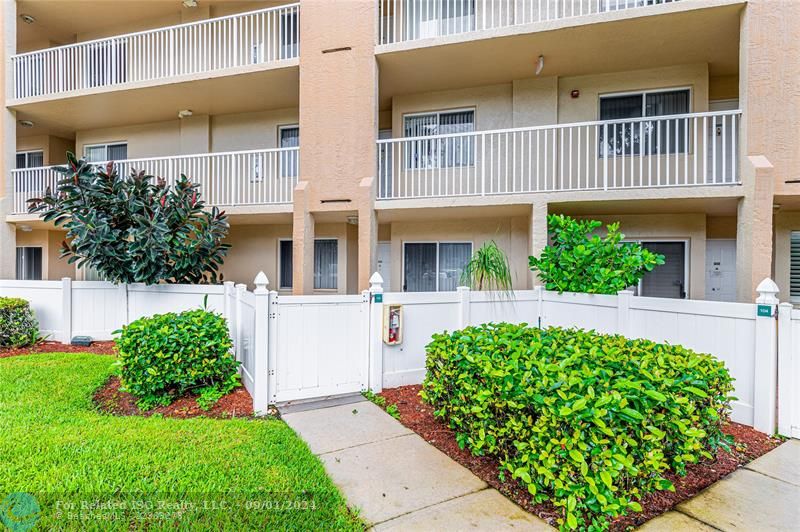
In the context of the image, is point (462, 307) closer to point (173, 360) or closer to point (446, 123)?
point (173, 360)

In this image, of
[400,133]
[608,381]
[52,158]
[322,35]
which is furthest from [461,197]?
[52,158]

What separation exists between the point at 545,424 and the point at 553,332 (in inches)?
73.3

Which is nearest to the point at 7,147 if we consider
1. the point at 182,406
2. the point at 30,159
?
the point at 30,159

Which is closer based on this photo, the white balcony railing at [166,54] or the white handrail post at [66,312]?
the white handrail post at [66,312]

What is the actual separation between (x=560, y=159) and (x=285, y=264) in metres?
7.69

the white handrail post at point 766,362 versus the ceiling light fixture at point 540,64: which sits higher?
the ceiling light fixture at point 540,64

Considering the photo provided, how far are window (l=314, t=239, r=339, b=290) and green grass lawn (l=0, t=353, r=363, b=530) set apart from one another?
6.49 metres

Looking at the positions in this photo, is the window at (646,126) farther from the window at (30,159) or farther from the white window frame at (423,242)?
the window at (30,159)

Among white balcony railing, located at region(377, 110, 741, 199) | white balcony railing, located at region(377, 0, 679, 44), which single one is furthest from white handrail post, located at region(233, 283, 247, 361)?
white balcony railing, located at region(377, 0, 679, 44)

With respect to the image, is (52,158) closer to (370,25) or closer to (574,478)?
(370,25)

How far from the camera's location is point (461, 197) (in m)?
8.30

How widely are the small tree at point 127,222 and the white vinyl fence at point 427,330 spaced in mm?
1008

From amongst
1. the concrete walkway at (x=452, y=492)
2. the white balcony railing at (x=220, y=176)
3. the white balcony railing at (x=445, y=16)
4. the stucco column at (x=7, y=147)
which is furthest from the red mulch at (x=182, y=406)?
the stucco column at (x=7, y=147)

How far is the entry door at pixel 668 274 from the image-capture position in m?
8.84
